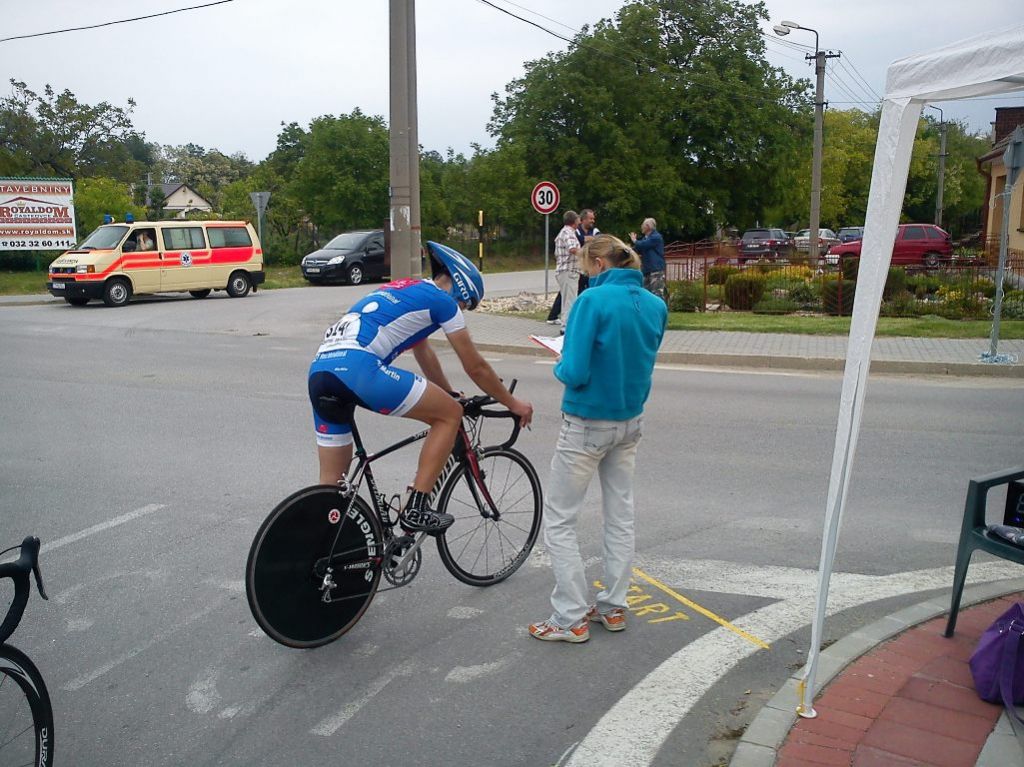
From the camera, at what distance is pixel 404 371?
446 cm

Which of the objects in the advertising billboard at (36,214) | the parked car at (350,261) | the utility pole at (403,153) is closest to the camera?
the utility pole at (403,153)

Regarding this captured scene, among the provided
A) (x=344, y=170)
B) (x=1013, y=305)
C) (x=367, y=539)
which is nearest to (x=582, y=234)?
(x=1013, y=305)

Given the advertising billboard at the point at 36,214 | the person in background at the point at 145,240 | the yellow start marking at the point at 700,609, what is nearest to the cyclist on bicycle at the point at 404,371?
the yellow start marking at the point at 700,609

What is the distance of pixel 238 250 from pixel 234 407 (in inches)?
632

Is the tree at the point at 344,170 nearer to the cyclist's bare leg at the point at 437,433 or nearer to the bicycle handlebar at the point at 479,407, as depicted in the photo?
the bicycle handlebar at the point at 479,407

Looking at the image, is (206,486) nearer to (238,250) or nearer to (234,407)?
(234,407)

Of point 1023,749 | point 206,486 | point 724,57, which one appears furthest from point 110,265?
point 724,57

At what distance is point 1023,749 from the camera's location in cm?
344

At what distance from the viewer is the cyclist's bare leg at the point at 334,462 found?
4633 millimetres

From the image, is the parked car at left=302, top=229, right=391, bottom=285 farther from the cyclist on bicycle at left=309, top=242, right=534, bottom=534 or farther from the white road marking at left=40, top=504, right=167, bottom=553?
the cyclist on bicycle at left=309, top=242, right=534, bottom=534

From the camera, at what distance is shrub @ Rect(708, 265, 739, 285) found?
20.8 metres

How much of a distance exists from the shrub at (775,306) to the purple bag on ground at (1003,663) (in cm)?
1550

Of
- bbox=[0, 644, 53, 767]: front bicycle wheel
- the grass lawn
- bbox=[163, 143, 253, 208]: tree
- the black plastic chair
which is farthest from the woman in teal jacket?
bbox=[163, 143, 253, 208]: tree

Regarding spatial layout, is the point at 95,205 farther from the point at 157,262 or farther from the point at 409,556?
the point at 409,556
